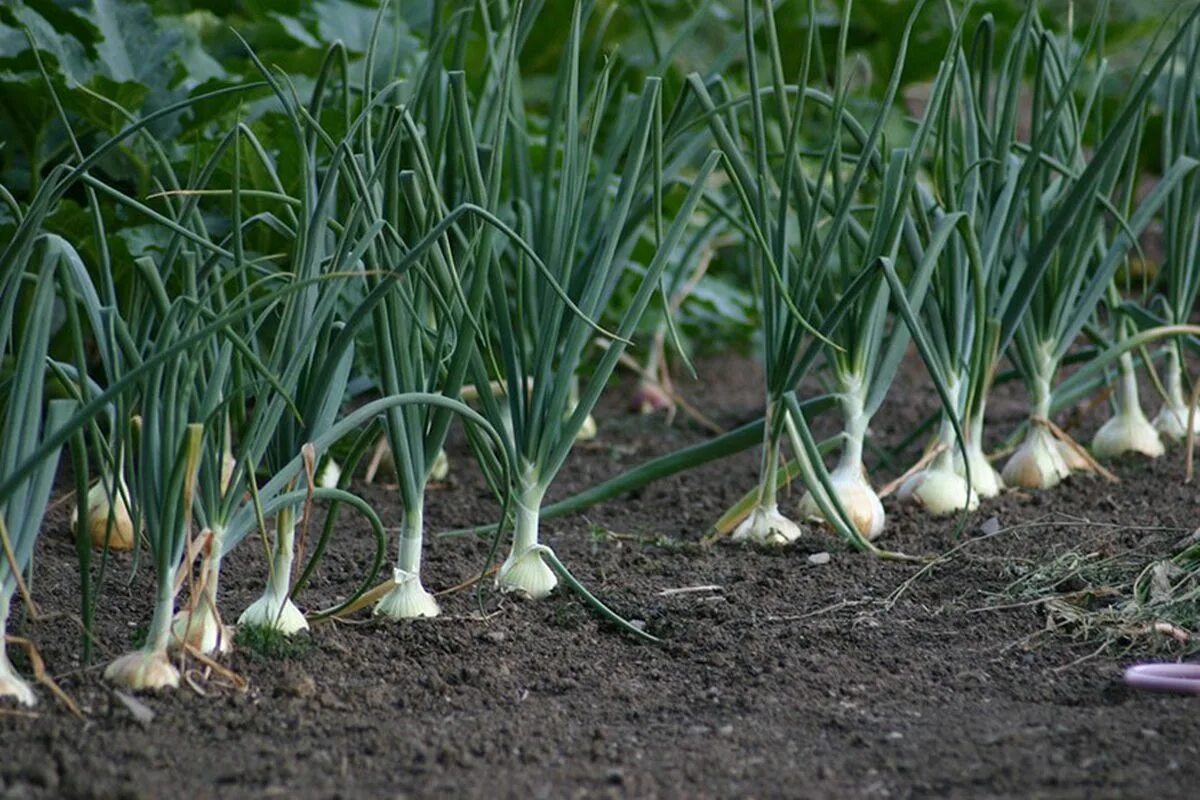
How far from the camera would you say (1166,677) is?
148 cm

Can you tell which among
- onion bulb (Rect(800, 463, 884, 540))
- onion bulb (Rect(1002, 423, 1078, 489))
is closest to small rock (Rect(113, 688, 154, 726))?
onion bulb (Rect(800, 463, 884, 540))

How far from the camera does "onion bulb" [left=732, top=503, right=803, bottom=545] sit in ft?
6.65

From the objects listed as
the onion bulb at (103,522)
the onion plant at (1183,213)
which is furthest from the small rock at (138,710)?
the onion plant at (1183,213)

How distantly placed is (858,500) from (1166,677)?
1.98 ft

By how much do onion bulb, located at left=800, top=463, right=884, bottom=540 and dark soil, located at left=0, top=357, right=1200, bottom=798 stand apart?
1.6 inches

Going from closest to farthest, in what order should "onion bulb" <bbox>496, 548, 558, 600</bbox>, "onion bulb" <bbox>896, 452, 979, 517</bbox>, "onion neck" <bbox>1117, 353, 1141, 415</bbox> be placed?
"onion bulb" <bbox>496, 548, 558, 600</bbox>, "onion bulb" <bbox>896, 452, 979, 517</bbox>, "onion neck" <bbox>1117, 353, 1141, 415</bbox>

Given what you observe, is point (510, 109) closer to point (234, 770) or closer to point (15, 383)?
point (15, 383)

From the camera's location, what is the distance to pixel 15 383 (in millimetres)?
1307

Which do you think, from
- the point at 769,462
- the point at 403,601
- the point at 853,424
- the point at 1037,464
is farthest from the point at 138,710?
the point at 1037,464

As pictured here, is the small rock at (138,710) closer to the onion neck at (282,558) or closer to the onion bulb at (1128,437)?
the onion neck at (282,558)

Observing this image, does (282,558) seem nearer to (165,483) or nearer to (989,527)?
(165,483)

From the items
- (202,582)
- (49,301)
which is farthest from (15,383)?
(202,582)

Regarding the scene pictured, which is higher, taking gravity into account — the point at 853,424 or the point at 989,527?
the point at 853,424

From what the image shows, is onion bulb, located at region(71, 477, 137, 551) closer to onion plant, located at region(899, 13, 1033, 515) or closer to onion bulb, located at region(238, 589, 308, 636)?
onion bulb, located at region(238, 589, 308, 636)
